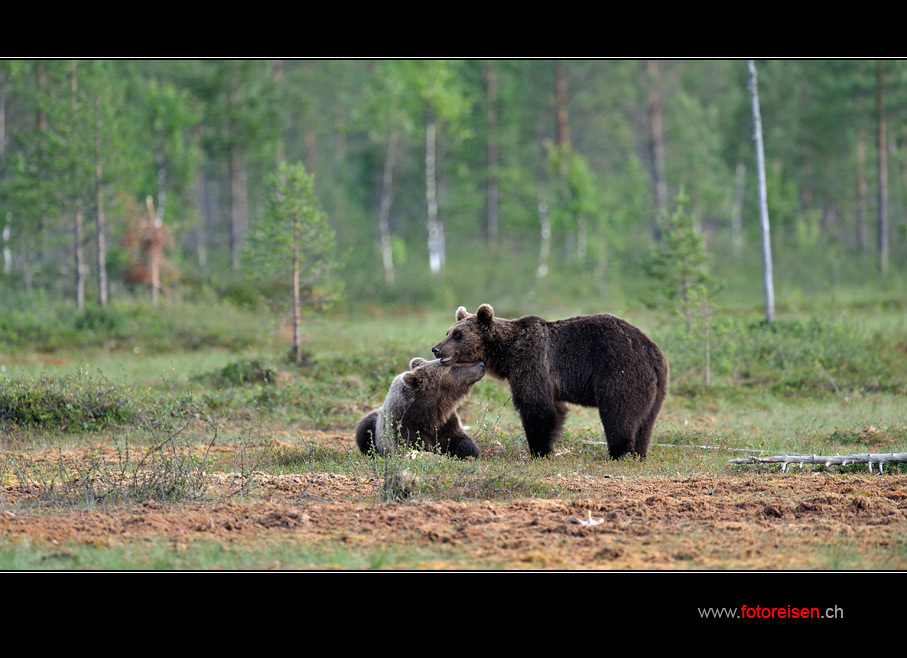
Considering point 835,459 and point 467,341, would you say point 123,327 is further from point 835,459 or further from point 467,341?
point 835,459

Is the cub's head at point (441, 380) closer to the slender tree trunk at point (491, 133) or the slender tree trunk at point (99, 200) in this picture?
the slender tree trunk at point (99, 200)

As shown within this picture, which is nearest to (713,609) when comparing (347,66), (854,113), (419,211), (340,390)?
(340,390)

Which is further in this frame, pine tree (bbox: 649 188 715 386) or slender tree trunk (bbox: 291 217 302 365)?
pine tree (bbox: 649 188 715 386)

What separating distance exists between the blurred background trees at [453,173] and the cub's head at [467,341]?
1903 cm

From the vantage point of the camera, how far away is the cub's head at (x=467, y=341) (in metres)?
11.2

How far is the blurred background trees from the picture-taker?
103ft

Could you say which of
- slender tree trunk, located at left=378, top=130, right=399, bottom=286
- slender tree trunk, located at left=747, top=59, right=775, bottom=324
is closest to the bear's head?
slender tree trunk, located at left=747, top=59, right=775, bottom=324

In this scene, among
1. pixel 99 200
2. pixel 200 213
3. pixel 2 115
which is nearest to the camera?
pixel 99 200

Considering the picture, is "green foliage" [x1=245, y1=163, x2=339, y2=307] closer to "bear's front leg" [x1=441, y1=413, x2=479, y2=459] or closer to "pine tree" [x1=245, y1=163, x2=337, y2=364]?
"pine tree" [x1=245, y1=163, x2=337, y2=364]

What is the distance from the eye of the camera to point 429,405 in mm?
11078

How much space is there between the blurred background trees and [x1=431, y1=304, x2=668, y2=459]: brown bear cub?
1899 cm

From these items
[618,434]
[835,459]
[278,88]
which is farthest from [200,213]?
[835,459]

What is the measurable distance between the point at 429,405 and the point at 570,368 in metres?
1.79

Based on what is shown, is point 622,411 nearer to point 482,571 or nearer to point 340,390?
point 482,571
